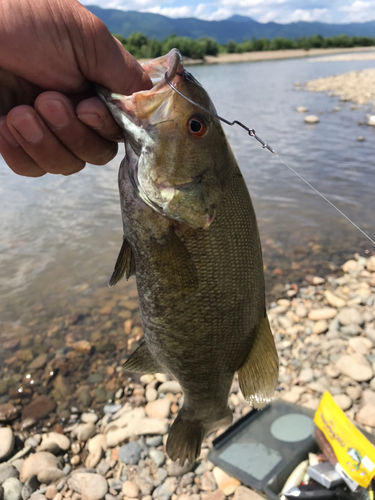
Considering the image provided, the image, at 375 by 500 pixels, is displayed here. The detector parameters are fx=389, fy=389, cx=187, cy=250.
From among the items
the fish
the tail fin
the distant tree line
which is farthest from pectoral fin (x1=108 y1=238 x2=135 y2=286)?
the distant tree line

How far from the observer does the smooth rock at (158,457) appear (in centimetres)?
396

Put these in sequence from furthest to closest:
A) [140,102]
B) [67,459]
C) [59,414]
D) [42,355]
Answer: [42,355] → [59,414] → [67,459] → [140,102]

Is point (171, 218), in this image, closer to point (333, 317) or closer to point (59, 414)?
point (59, 414)

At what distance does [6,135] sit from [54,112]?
37cm

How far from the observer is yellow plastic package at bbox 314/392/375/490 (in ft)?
9.96

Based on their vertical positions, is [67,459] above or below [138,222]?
below

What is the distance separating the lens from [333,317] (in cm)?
598

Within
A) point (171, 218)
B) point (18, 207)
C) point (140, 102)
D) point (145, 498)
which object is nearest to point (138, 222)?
Result: point (171, 218)

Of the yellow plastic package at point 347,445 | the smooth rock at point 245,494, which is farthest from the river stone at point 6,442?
the yellow plastic package at point 347,445

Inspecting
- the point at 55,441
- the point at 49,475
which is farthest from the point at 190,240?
the point at 55,441

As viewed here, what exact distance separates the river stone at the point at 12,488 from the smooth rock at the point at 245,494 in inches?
82.3

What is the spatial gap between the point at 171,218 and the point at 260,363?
100 cm

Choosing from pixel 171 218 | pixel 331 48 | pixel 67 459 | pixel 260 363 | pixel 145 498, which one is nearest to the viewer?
pixel 171 218

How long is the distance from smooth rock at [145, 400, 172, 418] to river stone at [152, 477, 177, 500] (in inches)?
32.2
